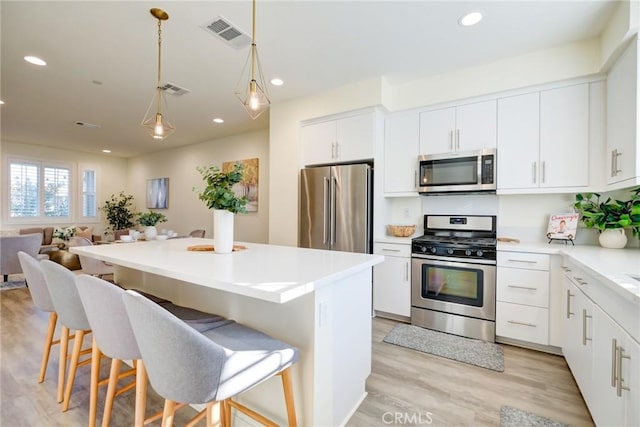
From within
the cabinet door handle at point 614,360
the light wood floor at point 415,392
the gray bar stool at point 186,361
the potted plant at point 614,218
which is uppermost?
the potted plant at point 614,218

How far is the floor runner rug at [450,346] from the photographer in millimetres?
2342

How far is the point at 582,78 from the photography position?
8.30 ft

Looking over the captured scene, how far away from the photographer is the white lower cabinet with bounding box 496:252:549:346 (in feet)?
8.03

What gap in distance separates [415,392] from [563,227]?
6.72 feet

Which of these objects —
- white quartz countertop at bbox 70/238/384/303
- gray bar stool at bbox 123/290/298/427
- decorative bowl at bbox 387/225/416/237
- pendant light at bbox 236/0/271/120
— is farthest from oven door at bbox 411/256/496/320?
gray bar stool at bbox 123/290/298/427

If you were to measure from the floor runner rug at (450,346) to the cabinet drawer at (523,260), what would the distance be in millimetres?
760

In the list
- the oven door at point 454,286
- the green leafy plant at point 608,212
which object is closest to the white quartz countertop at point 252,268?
the oven door at point 454,286

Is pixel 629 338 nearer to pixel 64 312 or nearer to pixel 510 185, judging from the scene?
pixel 510 185

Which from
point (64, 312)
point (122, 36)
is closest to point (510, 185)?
point (64, 312)

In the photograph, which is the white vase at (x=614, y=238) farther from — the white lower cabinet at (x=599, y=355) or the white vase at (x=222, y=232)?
the white vase at (x=222, y=232)

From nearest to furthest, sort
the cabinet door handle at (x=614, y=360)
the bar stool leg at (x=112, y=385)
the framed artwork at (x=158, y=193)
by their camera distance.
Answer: the cabinet door handle at (x=614, y=360) < the bar stool leg at (x=112, y=385) < the framed artwork at (x=158, y=193)

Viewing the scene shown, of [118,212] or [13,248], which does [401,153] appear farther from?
[118,212]

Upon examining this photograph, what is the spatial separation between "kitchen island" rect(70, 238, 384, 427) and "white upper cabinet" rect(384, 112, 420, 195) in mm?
1853

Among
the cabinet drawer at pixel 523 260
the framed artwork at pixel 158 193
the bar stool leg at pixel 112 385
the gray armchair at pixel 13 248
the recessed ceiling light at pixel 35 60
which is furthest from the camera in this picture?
the framed artwork at pixel 158 193
